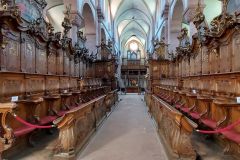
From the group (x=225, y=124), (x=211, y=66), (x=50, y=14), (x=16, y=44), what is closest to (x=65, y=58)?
(x=16, y=44)

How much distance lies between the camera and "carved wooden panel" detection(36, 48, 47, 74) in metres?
8.16

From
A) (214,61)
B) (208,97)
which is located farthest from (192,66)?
(208,97)

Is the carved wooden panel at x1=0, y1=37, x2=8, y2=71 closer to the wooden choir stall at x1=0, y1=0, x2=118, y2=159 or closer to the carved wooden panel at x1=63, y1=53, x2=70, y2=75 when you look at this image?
the wooden choir stall at x1=0, y1=0, x2=118, y2=159

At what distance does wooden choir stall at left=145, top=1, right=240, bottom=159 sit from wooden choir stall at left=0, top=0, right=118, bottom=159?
1797 mm

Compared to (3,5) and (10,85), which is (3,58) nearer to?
(3,5)

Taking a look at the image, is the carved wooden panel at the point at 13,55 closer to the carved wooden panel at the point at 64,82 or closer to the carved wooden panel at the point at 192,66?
the carved wooden panel at the point at 64,82

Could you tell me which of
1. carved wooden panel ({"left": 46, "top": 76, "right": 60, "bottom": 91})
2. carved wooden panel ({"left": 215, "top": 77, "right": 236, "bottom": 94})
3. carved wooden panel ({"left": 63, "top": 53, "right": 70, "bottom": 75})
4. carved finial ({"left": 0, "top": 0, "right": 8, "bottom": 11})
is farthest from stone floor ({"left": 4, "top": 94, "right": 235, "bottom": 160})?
carved wooden panel ({"left": 63, "top": 53, "right": 70, "bottom": 75})

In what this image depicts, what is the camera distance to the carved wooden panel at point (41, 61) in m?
8.16

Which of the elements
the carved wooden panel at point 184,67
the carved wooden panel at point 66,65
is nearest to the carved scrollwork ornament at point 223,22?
the carved wooden panel at point 184,67

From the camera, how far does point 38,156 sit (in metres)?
4.02

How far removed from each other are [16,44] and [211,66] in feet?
23.4

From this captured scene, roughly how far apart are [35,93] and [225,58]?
6.28m

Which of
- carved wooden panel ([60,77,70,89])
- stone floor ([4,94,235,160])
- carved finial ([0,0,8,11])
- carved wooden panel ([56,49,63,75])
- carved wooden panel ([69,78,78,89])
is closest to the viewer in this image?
stone floor ([4,94,235,160])

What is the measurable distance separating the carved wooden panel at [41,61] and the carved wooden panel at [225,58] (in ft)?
21.7
